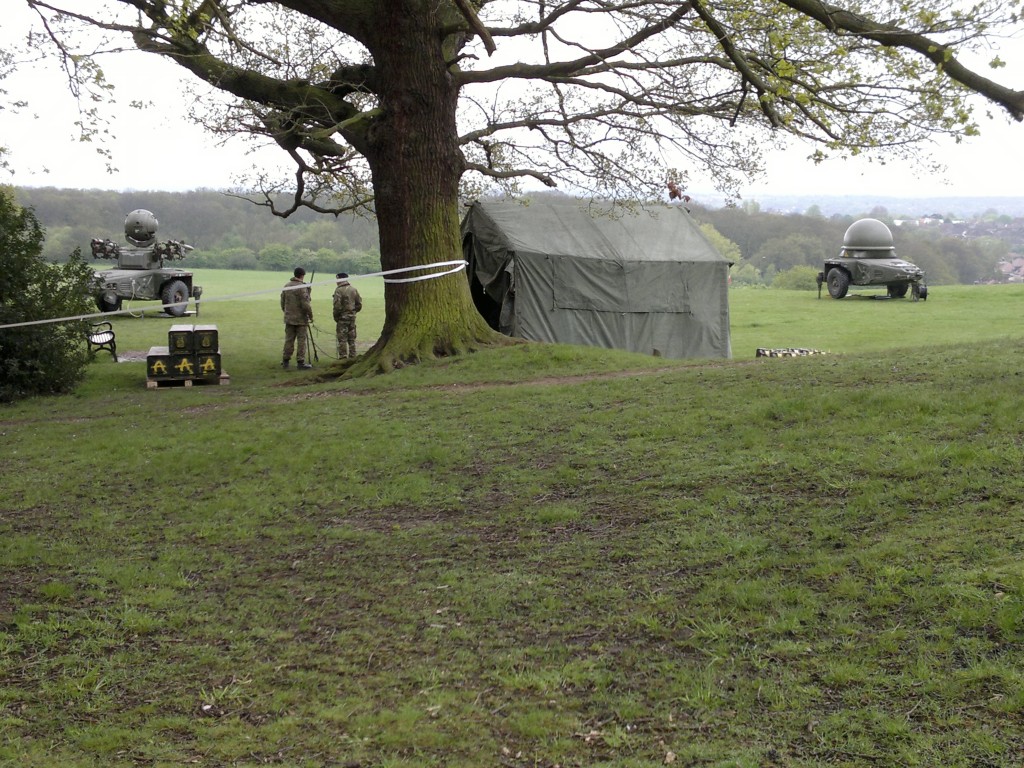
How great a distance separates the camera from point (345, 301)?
55.4ft

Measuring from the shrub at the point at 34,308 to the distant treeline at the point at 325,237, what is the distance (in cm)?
3073

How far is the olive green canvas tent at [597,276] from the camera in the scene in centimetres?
1753

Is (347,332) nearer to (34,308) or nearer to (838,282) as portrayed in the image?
(34,308)

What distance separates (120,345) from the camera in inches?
843

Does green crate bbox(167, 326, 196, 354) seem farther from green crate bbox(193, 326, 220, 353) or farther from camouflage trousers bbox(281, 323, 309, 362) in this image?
camouflage trousers bbox(281, 323, 309, 362)

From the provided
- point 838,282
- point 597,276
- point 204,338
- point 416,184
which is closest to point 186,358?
point 204,338

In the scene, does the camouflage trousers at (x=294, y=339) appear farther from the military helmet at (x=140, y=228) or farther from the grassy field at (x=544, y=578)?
the military helmet at (x=140, y=228)

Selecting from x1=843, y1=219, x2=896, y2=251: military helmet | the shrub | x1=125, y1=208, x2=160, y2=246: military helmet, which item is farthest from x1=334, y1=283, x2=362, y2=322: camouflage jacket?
x1=843, y1=219, x2=896, y2=251: military helmet

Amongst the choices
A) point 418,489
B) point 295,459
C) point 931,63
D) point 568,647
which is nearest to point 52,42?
point 295,459

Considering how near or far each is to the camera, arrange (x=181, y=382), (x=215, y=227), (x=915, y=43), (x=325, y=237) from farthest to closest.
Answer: (x=325, y=237)
(x=215, y=227)
(x=181, y=382)
(x=915, y=43)

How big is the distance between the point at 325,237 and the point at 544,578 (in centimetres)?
5524

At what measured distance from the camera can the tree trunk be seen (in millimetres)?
14203

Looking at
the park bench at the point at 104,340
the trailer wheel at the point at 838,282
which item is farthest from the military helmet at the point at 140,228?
the trailer wheel at the point at 838,282

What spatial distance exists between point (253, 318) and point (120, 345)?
8.08 metres
